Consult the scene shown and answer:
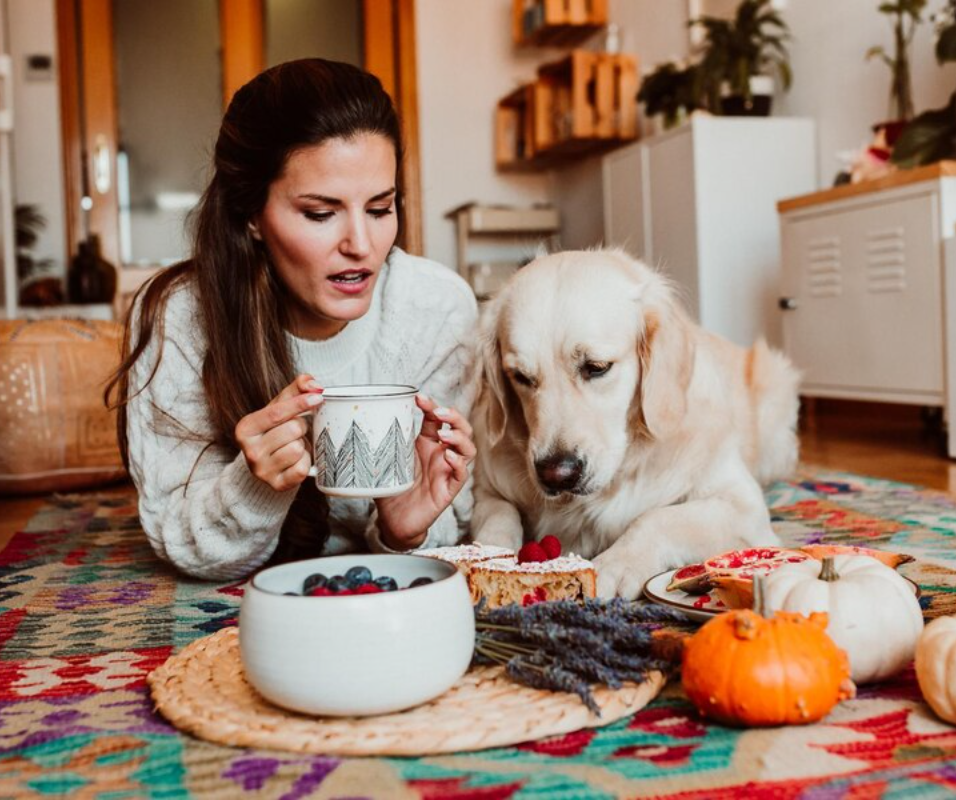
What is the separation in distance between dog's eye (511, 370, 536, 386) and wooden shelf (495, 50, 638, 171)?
4133 mm

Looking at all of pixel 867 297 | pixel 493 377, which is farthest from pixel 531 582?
pixel 867 297

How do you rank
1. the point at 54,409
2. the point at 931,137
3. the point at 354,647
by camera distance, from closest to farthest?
the point at 354,647 → the point at 54,409 → the point at 931,137

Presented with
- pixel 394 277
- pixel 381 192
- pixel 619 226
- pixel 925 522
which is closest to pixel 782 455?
pixel 925 522

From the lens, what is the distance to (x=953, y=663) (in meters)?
0.93

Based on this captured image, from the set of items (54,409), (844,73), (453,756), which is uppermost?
(844,73)

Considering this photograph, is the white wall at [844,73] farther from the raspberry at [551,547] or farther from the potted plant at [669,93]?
the raspberry at [551,547]

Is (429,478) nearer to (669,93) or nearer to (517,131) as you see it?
(669,93)

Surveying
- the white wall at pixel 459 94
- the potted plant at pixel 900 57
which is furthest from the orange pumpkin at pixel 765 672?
the white wall at pixel 459 94

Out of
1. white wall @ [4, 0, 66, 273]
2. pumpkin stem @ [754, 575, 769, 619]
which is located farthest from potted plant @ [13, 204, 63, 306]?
pumpkin stem @ [754, 575, 769, 619]

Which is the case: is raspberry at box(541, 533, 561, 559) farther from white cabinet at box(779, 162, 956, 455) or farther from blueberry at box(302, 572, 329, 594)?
white cabinet at box(779, 162, 956, 455)

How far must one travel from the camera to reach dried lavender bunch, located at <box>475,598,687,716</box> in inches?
39.1

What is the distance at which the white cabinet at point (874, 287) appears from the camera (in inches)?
121

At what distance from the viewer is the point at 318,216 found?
147 cm

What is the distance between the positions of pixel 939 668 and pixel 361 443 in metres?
0.61
